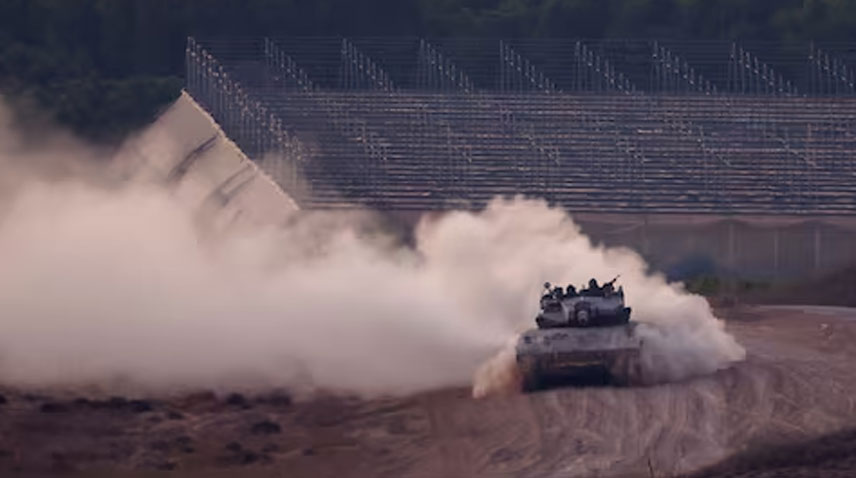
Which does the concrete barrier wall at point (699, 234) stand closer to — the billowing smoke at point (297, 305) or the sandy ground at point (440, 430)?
the billowing smoke at point (297, 305)

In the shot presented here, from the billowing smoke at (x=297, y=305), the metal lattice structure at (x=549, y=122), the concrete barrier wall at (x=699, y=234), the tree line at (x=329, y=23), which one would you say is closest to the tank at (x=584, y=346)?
the billowing smoke at (x=297, y=305)

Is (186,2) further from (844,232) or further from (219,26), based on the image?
(844,232)

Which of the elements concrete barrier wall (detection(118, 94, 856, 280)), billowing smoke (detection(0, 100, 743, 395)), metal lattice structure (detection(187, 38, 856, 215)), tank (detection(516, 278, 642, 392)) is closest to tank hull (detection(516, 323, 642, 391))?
tank (detection(516, 278, 642, 392))

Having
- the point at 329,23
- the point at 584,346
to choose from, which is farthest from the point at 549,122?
the point at 584,346

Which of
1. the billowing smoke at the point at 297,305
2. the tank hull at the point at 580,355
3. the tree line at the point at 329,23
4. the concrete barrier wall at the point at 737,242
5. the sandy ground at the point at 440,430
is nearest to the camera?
the sandy ground at the point at 440,430

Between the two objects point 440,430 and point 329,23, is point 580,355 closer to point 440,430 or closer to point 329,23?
point 440,430

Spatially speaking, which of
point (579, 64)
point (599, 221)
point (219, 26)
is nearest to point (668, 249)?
point (599, 221)
